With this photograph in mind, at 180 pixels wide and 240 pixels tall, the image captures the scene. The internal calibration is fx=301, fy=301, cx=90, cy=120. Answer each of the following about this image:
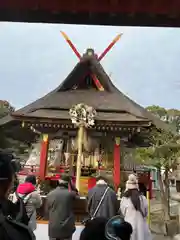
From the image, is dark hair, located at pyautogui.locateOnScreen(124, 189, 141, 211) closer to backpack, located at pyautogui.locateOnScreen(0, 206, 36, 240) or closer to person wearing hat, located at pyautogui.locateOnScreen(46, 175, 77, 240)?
person wearing hat, located at pyautogui.locateOnScreen(46, 175, 77, 240)

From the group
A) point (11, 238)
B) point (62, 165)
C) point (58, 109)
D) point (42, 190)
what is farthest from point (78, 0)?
point (62, 165)

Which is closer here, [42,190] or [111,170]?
[42,190]

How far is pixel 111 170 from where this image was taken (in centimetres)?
1307

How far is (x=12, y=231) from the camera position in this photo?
4.85 ft

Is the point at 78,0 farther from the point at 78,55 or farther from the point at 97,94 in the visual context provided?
the point at 78,55

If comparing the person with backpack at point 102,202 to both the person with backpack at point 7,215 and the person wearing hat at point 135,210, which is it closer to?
the person wearing hat at point 135,210

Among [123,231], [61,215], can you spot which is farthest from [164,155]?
[123,231]

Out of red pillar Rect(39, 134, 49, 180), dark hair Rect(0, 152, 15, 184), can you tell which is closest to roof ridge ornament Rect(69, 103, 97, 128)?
red pillar Rect(39, 134, 49, 180)

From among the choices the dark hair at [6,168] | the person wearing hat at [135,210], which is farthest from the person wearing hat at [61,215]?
the dark hair at [6,168]

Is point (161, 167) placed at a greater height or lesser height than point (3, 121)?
lesser

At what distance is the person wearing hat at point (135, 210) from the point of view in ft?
14.6

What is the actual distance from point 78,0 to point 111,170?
10.7m

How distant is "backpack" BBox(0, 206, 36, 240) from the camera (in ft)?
4.75

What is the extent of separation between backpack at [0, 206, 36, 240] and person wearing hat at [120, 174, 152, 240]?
3.07 meters
